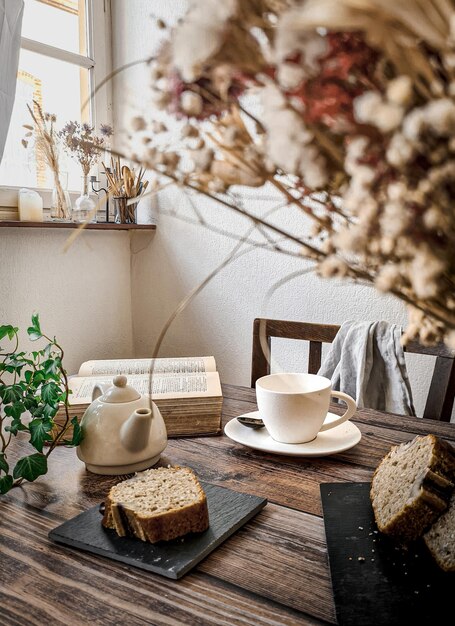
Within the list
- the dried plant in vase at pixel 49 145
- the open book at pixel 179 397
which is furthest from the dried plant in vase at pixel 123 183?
the open book at pixel 179 397

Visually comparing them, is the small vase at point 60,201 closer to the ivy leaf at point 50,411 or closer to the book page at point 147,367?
the book page at point 147,367

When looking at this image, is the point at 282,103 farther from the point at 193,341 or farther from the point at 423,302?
the point at 193,341

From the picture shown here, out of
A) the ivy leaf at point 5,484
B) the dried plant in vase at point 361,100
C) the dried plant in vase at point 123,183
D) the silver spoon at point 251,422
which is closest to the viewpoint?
the dried plant in vase at point 361,100

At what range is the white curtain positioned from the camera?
1.76m

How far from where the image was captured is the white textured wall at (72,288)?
2025 millimetres

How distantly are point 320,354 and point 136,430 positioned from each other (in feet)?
2.91

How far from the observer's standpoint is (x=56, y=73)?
7.42 ft

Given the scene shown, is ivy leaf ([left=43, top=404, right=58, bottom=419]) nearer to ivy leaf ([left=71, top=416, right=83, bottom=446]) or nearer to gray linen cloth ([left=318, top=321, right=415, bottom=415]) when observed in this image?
ivy leaf ([left=71, top=416, right=83, bottom=446])

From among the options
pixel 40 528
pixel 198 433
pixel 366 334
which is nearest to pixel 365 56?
pixel 40 528

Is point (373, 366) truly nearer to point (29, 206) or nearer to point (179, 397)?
point (179, 397)

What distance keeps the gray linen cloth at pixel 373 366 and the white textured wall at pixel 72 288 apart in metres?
0.82

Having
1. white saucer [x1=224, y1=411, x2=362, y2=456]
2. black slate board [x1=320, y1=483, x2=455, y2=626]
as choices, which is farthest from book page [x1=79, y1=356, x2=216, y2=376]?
black slate board [x1=320, y1=483, x2=455, y2=626]

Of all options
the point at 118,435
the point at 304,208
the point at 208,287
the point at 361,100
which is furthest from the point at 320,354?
the point at 361,100

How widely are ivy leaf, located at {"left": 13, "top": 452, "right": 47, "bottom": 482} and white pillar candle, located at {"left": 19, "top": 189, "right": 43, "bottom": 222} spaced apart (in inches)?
49.5
